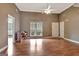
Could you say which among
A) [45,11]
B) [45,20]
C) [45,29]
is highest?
[45,11]

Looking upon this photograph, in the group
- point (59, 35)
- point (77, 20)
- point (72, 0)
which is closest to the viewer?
point (72, 0)

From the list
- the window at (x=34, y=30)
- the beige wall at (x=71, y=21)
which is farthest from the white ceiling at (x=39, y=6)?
the window at (x=34, y=30)

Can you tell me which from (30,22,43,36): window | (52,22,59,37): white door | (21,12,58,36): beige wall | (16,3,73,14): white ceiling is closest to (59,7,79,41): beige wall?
(16,3,73,14): white ceiling

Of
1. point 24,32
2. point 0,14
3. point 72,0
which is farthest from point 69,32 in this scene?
point 72,0

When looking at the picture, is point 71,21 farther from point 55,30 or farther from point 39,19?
point 39,19

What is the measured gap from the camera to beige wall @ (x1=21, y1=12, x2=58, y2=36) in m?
8.02

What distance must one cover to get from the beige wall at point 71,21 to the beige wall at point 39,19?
74cm

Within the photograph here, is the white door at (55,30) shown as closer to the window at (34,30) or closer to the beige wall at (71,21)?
the beige wall at (71,21)

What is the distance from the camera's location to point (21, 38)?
30.1 ft

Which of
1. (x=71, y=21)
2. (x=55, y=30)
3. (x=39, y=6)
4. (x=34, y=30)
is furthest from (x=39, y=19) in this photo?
(x=71, y=21)

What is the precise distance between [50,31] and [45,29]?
36 centimetres

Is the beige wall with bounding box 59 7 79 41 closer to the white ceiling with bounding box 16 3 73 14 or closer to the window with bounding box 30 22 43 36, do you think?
the white ceiling with bounding box 16 3 73 14

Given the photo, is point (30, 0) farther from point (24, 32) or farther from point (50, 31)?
point (50, 31)

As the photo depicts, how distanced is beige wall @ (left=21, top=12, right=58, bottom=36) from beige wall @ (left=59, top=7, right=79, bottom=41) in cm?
74
